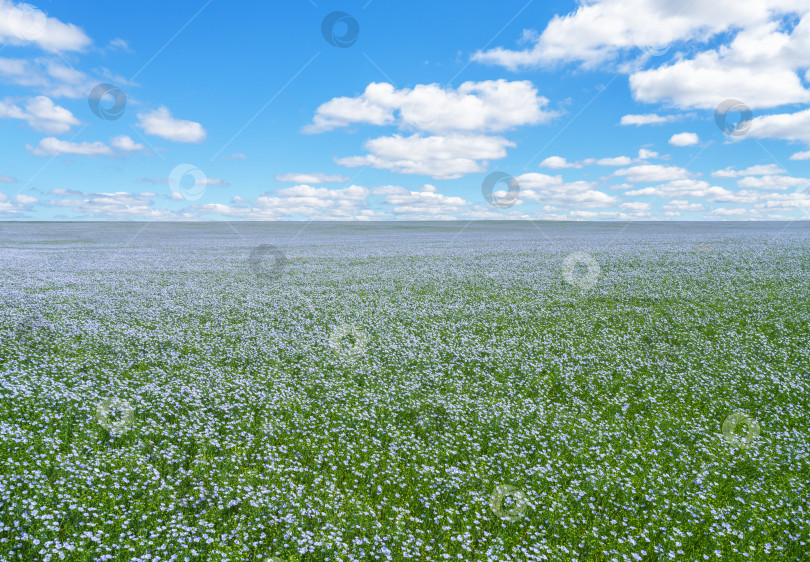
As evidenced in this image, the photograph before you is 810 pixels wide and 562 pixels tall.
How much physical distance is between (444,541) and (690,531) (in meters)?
4.45

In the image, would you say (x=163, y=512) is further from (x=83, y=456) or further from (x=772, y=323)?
(x=772, y=323)

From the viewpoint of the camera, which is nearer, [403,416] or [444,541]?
[444,541]

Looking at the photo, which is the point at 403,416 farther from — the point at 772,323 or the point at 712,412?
the point at 772,323

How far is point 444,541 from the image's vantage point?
7.85 m

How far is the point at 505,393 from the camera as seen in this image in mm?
14102

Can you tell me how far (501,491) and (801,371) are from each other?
13313 mm

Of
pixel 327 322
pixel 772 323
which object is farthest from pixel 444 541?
pixel 772 323

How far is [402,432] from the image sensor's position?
453 inches

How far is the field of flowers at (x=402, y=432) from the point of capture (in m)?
7.81

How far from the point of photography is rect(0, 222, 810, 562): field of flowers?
781 centimetres

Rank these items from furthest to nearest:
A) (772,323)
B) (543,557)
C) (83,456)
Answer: (772,323), (83,456), (543,557)

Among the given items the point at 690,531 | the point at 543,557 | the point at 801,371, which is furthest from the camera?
the point at 801,371

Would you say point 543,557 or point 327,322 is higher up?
point 327,322

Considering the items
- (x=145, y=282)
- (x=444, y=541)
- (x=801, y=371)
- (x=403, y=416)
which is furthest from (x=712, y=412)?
(x=145, y=282)
